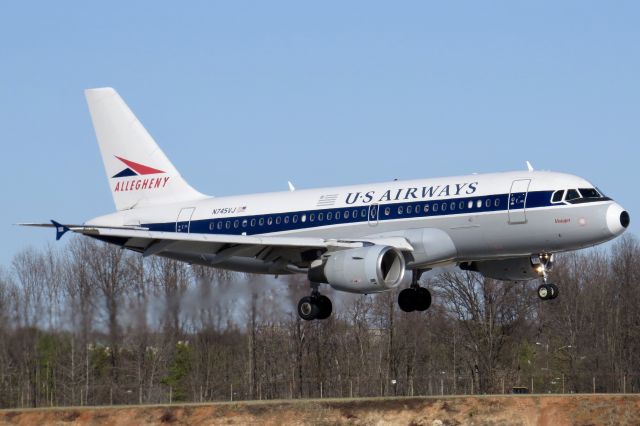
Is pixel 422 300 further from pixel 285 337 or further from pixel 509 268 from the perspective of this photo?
pixel 285 337

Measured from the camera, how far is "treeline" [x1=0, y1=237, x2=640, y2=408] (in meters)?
52.6

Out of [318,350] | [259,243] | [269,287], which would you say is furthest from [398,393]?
[259,243]

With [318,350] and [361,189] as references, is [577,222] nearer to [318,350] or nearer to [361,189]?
[361,189]

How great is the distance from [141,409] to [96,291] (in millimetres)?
5075

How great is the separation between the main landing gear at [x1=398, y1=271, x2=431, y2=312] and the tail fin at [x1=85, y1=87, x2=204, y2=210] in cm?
1011

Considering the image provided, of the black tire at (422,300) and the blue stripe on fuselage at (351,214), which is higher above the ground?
the blue stripe on fuselage at (351,214)

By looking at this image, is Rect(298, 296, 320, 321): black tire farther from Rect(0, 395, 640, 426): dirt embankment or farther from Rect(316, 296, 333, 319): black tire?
Rect(0, 395, 640, 426): dirt embankment

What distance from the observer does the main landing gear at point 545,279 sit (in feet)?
154

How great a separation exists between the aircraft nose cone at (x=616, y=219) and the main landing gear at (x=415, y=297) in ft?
30.2

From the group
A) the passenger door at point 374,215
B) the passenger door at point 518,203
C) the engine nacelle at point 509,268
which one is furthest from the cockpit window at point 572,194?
the passenger door at point 374,215

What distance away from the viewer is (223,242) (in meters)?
49.0

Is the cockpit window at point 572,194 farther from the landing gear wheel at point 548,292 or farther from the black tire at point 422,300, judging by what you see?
the black tire at point 422,300

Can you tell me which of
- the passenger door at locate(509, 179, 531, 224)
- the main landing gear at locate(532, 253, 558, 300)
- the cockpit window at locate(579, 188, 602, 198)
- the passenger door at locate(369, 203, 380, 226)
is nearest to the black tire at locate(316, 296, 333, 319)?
the passenger door at locate(369, 203, 380, 226)

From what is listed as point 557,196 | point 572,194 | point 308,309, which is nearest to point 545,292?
point 557,196
